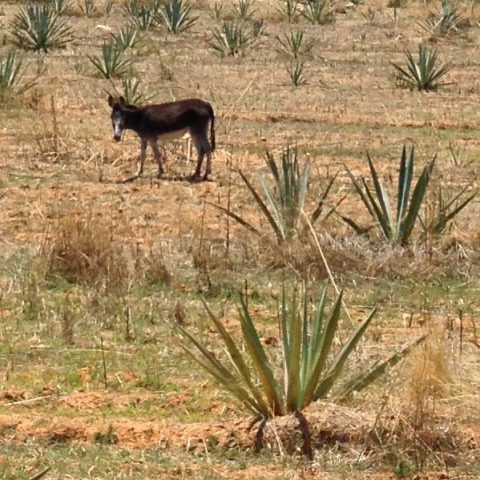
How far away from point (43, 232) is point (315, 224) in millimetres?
2217

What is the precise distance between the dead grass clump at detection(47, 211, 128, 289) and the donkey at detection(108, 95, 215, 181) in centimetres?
415

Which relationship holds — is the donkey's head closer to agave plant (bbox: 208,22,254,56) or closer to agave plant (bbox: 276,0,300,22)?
agave plant (bbox: 208,22,254,56)

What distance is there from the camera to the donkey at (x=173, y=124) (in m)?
14.4

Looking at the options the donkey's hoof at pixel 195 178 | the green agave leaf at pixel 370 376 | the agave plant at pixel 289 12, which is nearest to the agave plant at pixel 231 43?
the agave plant at pixel 289 12

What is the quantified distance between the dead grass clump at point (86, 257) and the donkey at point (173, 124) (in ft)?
13.6

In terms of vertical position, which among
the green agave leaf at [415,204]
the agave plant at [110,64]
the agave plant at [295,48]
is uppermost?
the agave plant at [295,48]

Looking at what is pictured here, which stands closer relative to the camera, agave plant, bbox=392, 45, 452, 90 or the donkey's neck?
the donkey's neck

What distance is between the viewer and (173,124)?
47.3 feet

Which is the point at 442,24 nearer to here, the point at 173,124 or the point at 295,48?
the point at 295,48

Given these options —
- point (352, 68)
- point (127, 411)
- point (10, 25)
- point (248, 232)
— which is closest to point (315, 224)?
point (248, 232)

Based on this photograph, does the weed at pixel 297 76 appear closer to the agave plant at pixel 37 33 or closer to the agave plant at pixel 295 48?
the agave plant at pixel 295 48

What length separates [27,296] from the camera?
925 centimetres

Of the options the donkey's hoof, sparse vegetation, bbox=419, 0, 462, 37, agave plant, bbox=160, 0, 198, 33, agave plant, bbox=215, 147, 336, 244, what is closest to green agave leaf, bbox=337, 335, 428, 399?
agave plant, bbox=215, 147, 336, 244

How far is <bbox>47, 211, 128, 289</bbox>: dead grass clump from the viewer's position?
9734 mm
